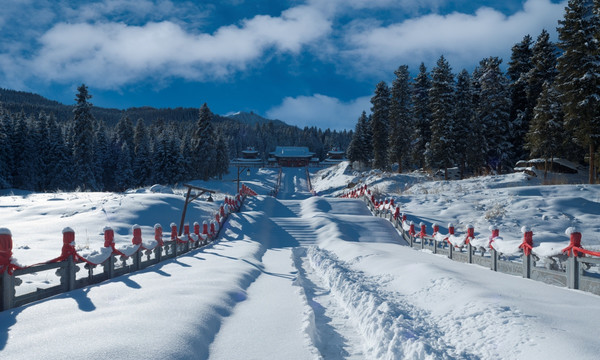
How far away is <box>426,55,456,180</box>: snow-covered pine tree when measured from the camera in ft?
133

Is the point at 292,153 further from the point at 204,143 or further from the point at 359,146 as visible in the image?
the point at 204,143

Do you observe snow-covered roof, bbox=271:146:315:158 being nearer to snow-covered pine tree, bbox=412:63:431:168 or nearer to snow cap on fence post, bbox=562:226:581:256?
snow-covered pine tree, bbox=412:63:431:168

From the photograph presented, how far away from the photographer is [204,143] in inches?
2495

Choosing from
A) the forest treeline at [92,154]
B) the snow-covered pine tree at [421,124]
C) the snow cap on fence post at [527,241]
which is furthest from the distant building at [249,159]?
the snow cap on fence post at [527,241]

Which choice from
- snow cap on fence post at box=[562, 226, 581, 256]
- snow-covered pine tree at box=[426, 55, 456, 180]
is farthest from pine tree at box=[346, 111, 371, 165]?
snow cap on fence post at box=[562, 226, 581, 256]

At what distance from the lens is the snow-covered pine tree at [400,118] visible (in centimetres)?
5075

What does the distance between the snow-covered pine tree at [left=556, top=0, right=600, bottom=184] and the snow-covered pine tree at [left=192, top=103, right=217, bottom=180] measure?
50046mm

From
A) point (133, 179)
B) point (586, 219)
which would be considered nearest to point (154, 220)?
point (586, 219)

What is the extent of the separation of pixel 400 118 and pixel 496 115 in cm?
1369

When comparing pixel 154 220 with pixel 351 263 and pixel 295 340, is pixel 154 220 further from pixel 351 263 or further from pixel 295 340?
pixel 295 340

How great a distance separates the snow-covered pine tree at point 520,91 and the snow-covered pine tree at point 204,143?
45138 mm

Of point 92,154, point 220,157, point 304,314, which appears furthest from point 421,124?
point 92,154

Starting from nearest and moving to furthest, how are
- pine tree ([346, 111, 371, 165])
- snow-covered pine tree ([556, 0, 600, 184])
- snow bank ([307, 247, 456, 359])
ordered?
snow bank ([307, 247, 456, 359]), snow-covered pine tree ([556, 0, 600, 184]), pine tree ([346, 111, 371, 165])

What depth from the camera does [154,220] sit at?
70.1ft
